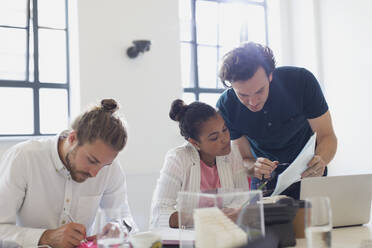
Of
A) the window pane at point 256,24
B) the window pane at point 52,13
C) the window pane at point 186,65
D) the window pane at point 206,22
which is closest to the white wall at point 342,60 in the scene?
the window pane at point 256,24

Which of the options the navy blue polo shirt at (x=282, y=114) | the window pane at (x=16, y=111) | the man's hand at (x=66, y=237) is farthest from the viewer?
the window pane at (x=16, y=111)

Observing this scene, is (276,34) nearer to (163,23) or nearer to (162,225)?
(163,23)

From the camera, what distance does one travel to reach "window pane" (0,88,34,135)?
146 inches

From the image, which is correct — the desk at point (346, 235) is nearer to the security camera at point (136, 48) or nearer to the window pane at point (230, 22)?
the security camera at point (136, 48)

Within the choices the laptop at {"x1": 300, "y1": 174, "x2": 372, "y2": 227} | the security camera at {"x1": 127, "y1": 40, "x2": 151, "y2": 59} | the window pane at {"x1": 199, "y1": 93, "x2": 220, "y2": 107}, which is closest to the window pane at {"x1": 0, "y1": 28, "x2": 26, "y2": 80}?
the security camera at {"x1": 127, "y1": 40, "x2": 151, "y2": 59}

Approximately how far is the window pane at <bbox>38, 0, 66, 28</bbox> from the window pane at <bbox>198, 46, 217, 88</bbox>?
1.60 metres

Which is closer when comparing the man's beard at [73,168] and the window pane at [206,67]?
the man's beard at [73,168]

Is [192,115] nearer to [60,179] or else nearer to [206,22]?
[60,179]

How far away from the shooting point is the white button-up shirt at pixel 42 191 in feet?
5.12

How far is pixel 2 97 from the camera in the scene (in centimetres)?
370

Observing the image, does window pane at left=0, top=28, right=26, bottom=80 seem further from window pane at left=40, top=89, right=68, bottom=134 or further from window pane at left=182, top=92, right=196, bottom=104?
window pane at left=182, top=92, right=196, bottom=104

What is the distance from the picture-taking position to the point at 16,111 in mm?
3771

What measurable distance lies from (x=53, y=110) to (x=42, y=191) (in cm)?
241

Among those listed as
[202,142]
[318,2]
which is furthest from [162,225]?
[318,2]
